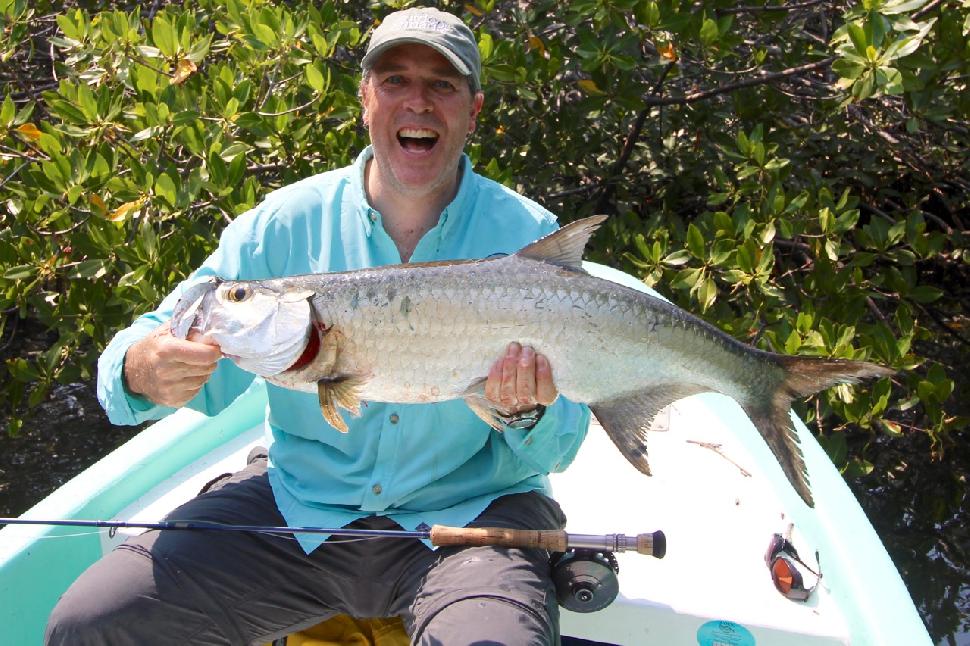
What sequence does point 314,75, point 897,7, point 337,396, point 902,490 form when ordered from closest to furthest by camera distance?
point 337,396
point 897,7
point 314,75
point 902,490

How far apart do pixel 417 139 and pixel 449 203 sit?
237mm

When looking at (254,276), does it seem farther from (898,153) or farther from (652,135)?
(898,153)

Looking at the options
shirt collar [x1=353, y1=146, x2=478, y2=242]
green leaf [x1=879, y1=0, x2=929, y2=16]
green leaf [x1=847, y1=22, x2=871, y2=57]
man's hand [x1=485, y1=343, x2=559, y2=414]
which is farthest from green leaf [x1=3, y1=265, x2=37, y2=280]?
green leaf [x1=879, y1=0, x2=929, y2=16]

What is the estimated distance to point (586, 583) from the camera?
273 centimetres

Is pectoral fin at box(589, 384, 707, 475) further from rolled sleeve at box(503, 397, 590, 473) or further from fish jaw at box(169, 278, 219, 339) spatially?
fish jaw at box(169, 278, 219, 339)

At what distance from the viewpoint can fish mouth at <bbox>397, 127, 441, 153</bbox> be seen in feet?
9.93

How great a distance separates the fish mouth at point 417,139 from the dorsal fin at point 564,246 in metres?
0.61

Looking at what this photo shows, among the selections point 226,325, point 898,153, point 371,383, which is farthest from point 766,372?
point 898,153

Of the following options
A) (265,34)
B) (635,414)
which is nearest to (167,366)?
(635,414)

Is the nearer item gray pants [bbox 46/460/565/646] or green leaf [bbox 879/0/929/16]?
gray pants [bbox 46/460/565/646]

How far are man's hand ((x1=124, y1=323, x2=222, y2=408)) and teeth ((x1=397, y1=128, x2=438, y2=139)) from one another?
0.96 meters

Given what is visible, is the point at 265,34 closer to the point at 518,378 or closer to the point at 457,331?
the point at 457,331

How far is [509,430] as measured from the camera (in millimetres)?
Answer: 2840

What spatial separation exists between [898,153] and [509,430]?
5.03m
